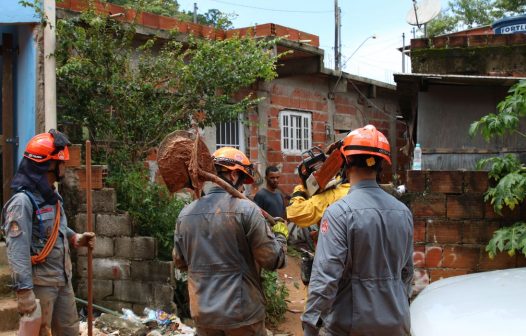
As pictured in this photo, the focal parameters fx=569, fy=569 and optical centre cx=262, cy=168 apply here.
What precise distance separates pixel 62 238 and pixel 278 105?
6.79 meters

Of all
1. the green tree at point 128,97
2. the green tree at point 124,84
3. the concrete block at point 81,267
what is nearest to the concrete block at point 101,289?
the concrete block at point 81,267

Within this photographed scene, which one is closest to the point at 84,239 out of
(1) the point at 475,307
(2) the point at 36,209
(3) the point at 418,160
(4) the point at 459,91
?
(2) the point at 36,209

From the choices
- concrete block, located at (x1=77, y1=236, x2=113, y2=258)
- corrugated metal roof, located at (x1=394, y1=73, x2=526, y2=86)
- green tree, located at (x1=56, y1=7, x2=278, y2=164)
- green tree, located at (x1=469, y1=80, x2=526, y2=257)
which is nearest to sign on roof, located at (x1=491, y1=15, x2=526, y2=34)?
corrugated metal roof, located at (x1=394, y1=73, x2=526, y2=86)

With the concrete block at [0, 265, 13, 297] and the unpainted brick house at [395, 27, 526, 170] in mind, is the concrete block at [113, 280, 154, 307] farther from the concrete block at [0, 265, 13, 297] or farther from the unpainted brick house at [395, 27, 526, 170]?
the unpainted brick house at [395, 27, 526, 170]

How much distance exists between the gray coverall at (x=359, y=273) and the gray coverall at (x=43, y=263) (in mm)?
2284

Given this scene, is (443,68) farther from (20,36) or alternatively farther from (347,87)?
(347,87)

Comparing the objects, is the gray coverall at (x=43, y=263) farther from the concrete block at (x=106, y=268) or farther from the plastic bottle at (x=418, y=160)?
the plastic bottle at (x=418, y=160)

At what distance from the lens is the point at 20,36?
6.61 m

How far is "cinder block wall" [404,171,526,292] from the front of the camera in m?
4.82

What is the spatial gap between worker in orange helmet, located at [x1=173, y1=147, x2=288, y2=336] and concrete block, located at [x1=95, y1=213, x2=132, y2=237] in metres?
2.86

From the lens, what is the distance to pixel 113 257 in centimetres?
624

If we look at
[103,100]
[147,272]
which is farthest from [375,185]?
[103,100]

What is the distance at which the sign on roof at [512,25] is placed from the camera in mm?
6977

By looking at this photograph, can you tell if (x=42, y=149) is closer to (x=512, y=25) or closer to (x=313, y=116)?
(x=512, y=25)
